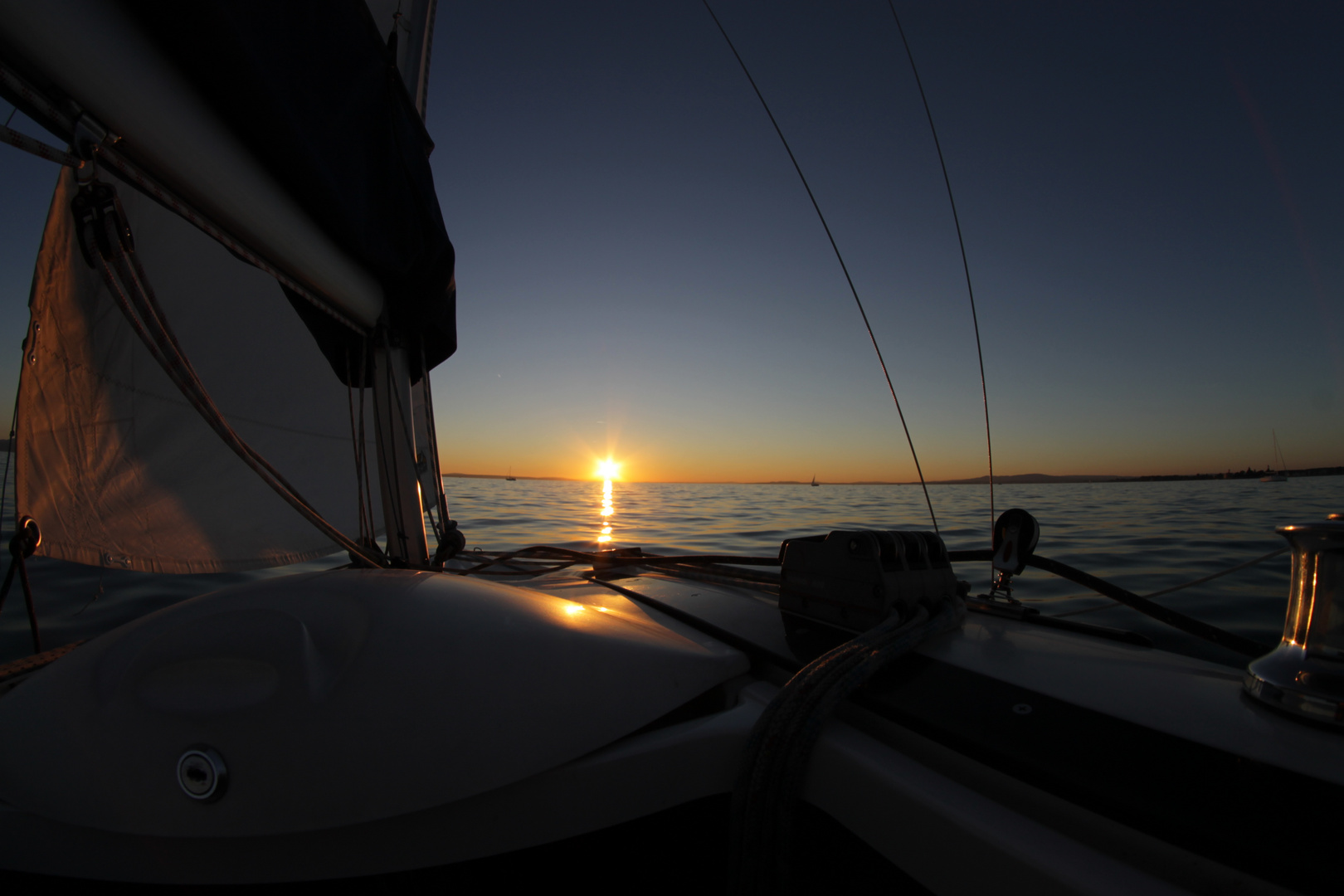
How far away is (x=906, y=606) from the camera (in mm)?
1161

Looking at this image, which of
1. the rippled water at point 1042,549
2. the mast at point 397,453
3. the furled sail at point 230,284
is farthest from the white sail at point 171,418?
the mast at point 397,453

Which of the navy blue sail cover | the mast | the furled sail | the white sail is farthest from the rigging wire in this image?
the white sail

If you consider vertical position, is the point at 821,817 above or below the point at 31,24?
below

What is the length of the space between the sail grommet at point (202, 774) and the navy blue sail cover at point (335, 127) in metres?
1.33

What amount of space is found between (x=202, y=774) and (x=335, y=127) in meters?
1.76

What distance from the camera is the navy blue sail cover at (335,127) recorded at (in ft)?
3.87

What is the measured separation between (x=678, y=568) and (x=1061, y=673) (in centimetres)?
134

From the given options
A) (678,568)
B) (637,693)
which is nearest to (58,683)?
(637,693)

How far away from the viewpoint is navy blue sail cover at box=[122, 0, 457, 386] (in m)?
1.18

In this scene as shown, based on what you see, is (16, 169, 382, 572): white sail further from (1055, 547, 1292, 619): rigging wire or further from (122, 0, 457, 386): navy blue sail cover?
(1055, 547, 1292, 619): rigging wire

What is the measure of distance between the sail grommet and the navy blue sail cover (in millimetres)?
1326

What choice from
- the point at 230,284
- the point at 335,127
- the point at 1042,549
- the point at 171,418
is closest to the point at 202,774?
the point at 335,127

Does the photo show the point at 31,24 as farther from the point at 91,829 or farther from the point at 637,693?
the point at 637,693

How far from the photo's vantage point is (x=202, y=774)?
2.37ft
